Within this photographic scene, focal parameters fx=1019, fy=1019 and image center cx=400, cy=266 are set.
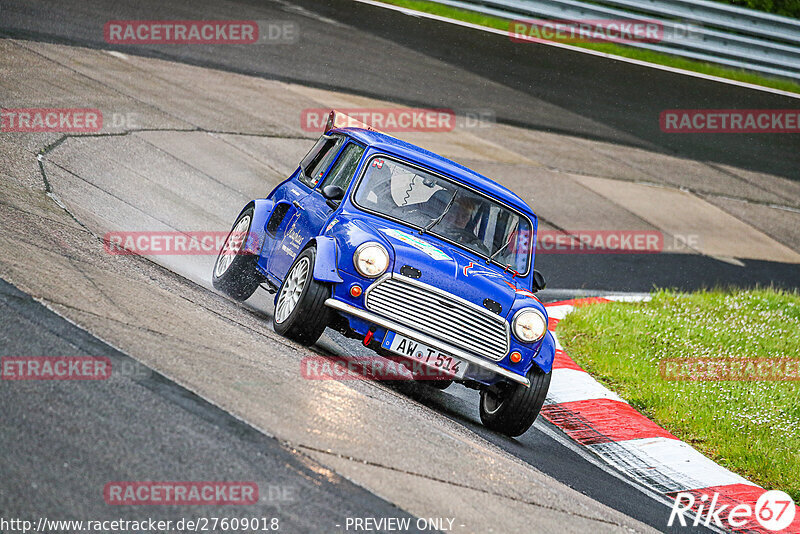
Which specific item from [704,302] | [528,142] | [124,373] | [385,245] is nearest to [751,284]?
[704,302]

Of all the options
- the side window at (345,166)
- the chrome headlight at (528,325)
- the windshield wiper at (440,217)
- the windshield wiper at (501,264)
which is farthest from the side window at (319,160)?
the chrome headlight at (528,325)

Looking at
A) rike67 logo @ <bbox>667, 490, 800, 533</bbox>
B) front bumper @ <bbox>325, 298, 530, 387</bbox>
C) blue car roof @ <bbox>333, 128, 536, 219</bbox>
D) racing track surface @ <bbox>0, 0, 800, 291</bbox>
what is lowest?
rike67 logo @ <bbox>667, 490, 800, 533</bbox>

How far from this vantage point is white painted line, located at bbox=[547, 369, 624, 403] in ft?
28.1

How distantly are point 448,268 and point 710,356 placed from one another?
4016 millimetres

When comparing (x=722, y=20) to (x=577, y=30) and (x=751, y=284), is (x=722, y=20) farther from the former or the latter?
(x=751, y=284)

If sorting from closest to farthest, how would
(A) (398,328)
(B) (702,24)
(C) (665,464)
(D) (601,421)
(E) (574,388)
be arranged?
(A) (398,328) < (C) (665,464) < (D) (601,421) < (E) (574,388) < (B) (702,24)

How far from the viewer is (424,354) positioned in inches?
261

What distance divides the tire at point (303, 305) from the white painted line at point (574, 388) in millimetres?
2626

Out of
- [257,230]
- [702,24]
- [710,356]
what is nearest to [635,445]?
[710,356]

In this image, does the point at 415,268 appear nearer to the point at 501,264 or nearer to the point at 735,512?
the point at 501,264

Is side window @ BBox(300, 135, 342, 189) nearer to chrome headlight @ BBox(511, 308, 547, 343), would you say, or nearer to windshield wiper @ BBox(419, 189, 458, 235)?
windshield wiper @ BBox(419, 189, 458, 235)

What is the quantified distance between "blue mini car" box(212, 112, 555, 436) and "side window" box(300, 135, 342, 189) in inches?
1.0

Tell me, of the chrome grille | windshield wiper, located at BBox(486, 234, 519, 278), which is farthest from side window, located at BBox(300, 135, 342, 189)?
the chrome grille

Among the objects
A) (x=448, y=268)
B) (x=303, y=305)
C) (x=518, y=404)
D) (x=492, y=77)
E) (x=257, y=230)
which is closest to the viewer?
(x=303, y=305)
